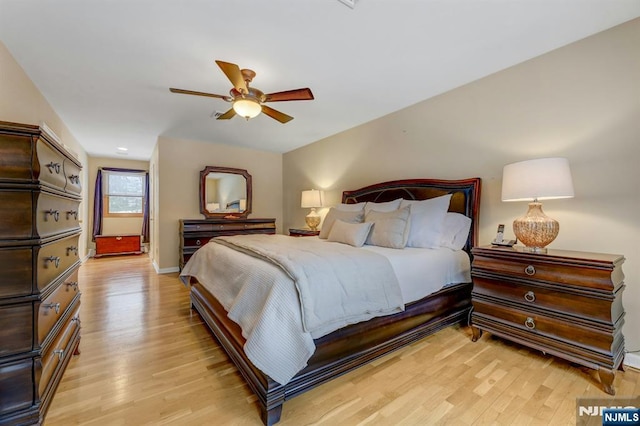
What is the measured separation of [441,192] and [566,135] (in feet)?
3.58

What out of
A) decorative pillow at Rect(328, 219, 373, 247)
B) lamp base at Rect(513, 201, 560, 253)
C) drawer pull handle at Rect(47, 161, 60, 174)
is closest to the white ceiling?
drawer pull handle at Rect(47, 161, 60, 174)

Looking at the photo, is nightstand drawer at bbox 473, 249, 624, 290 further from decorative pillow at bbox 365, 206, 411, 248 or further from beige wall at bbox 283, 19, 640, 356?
decorative pillow at bbox 365, 206, 411, 248

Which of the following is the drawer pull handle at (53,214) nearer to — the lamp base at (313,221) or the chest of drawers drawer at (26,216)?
the chest of drawers drawer at (26,216)

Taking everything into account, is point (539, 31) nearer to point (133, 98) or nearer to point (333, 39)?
point (333, 39)

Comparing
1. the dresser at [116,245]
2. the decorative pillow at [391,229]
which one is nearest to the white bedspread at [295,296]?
the decorative pillow at [391,229]

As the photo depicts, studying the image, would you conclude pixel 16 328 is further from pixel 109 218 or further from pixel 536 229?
pixel 109 218

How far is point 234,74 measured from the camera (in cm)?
208

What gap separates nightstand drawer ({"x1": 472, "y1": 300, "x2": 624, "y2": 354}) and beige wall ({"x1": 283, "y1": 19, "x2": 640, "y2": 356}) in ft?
1.81

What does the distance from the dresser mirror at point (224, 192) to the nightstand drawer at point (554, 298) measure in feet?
14.7

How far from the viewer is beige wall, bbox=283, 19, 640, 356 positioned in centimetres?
191

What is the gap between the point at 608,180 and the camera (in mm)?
1993

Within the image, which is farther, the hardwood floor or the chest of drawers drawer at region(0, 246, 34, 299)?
the hardwood floor

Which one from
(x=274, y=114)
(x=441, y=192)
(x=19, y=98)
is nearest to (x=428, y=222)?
(x=441, y=192)

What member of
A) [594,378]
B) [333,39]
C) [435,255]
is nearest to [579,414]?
[594,378]
